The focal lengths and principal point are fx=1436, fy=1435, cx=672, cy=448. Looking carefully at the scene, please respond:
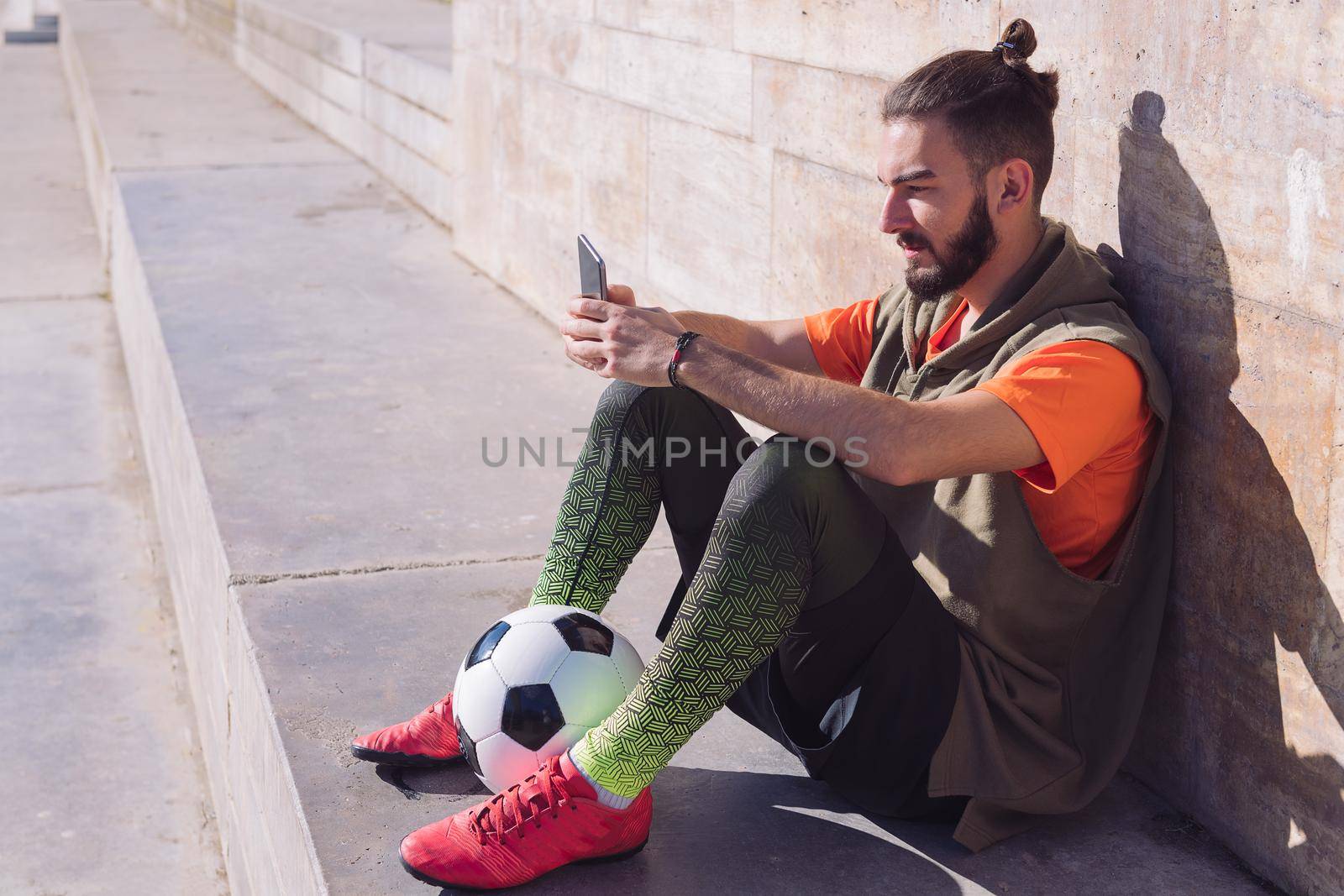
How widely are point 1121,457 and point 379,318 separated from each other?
4.48m

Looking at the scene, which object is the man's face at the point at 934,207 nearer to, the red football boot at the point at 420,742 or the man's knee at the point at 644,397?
the man's knee at the point at 644,397

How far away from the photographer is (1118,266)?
8.80 feet

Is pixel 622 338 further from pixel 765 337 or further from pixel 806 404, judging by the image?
pixel 765 337

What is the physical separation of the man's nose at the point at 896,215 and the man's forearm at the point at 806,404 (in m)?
0.37

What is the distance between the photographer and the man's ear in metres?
2.51

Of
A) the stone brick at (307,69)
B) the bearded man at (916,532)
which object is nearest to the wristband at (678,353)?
the bearded man at (916,532)

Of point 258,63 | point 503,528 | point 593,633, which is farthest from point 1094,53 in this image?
point 258,63

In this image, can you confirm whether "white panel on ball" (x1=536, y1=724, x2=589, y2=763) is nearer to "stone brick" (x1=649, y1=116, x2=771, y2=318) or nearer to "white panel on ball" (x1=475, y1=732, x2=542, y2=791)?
"white panel on ball" (x1=475, y1=732, x2=542, y2=791)

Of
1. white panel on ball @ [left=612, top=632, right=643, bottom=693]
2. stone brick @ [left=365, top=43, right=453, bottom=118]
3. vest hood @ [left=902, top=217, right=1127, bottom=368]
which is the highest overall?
stone brick @ [left=365, top=43, right=453, bottom=118]

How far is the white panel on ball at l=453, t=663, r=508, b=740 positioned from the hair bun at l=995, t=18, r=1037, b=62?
1417mm

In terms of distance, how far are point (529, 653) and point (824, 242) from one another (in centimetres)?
188

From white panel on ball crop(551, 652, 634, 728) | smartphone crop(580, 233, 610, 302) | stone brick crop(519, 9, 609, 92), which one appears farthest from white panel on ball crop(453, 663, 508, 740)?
stone brick crop(519, 9, 609, 92)

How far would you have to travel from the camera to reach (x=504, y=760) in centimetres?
246

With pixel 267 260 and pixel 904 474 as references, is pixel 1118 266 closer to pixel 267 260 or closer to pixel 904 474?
pixel 904 474
